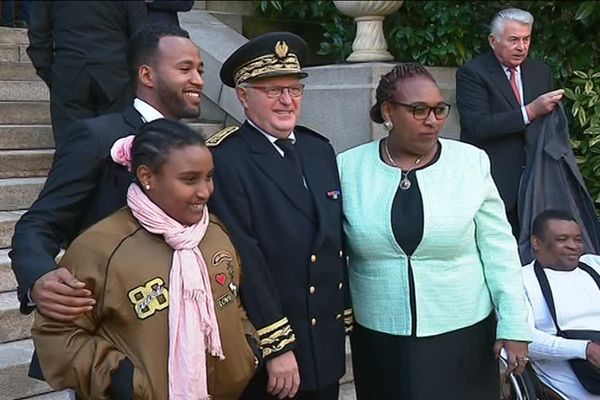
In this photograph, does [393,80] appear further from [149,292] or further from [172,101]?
[149,292]

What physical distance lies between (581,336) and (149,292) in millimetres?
2165

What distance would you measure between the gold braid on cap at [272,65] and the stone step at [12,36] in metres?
4.60

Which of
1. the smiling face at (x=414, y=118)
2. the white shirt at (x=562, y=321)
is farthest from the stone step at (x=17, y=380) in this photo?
the white shirt at (x=562, y=321)

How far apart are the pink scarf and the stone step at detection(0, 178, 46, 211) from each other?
3.06m

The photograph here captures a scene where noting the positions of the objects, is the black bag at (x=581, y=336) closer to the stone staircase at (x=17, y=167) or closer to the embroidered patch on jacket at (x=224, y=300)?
the embroidered patch on jacket at (x=224, y=300)

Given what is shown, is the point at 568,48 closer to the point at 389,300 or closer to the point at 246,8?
the point at 246,8

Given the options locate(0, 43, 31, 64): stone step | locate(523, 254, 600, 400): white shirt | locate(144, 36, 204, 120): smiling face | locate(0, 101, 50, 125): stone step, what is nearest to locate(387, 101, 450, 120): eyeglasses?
locate(144, 36, 204, 120): smiling face

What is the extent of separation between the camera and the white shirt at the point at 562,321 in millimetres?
3826

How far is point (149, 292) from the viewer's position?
2.49 meters

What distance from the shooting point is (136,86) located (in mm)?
2887

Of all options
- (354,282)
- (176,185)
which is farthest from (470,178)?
(176,185)

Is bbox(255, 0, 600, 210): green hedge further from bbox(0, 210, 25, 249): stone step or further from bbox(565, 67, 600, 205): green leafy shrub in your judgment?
bbox(0, 210, 25, 249): stone step

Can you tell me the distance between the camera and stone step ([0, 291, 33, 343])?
4363 millimetres

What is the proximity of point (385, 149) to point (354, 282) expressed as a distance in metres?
0.47
